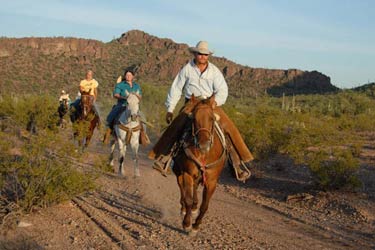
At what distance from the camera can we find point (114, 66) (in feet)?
272

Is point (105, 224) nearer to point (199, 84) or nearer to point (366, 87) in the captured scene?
point (199, 84)

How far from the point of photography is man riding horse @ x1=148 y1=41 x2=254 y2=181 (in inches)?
318

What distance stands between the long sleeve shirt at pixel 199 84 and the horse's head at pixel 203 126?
37.9 inches

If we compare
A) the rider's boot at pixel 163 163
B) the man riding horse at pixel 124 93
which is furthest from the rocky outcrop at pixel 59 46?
the rider's boot at pixel 163 163

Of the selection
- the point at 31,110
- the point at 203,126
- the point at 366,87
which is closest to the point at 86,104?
the point at 31,110

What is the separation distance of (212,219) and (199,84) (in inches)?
101

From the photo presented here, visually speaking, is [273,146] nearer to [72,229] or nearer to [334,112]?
[72,229]

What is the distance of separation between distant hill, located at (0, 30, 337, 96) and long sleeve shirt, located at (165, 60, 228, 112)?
60.4 m

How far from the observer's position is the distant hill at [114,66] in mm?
75000

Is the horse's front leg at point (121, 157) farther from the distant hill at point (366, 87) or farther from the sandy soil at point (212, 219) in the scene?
the distant hill at point (366, 87)

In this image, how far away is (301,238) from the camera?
26.9ft

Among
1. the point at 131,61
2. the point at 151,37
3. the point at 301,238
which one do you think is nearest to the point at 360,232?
the point at 301,238

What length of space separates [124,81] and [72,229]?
661 centimetres

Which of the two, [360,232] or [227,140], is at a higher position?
[227,140]
